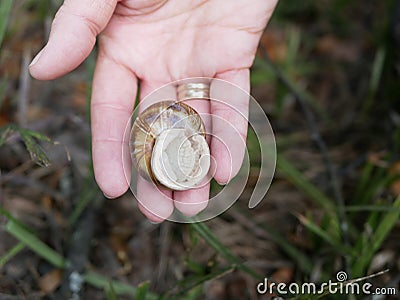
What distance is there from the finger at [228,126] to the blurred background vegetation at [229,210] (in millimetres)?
175

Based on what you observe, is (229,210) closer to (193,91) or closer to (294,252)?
(294,252)

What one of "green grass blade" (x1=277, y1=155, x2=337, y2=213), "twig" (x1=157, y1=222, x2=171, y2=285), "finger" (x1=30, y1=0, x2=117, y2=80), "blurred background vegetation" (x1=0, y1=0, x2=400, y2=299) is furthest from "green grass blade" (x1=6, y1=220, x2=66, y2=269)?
"green grass blade" (x1=277, y1=155, x2=337, y2=213)

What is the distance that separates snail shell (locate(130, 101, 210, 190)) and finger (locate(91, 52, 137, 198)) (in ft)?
0.12

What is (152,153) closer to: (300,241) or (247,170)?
(247,170)

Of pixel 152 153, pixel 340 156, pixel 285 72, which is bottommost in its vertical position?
pixel 340 156

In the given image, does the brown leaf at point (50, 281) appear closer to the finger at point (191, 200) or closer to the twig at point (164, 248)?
the twig at point (164, 248)

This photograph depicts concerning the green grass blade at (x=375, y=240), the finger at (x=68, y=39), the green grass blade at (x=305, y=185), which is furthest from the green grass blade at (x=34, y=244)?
the green grass blade at (x=375, y=240)

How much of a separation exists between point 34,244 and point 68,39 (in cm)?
63

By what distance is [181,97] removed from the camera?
4.79 feet

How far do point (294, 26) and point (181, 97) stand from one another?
1258 mm

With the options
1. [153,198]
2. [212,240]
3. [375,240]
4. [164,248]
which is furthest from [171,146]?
[375,240]

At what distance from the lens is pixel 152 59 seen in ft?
4.91

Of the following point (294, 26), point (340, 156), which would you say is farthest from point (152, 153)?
point (294, 26)

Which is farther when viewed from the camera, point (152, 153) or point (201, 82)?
point (201, 82)
